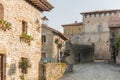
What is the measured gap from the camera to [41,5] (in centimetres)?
1906

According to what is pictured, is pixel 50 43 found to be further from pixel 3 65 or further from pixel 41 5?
pixel 3 65

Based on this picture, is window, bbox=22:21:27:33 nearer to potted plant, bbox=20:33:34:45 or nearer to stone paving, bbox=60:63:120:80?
potted plant, bbox=20:33:34:45

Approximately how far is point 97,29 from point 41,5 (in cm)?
4466

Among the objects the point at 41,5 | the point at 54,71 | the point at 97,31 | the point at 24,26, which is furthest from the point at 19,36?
the point at 97,31

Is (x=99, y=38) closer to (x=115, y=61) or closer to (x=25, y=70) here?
(x=115, y=61)

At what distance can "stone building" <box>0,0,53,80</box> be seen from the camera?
14.9 meters

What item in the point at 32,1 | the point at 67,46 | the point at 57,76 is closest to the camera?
the point at 32,1

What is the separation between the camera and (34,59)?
63.0 feet

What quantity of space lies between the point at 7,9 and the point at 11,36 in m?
1.36

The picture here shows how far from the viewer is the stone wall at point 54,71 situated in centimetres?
2203

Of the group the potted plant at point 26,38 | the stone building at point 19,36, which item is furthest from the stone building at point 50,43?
the potted plant at point 26,38

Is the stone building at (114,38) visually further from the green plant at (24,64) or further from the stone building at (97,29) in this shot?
the green plant at (24,64)

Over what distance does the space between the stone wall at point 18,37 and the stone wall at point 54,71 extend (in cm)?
225

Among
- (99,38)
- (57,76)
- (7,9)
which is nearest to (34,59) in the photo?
(7,9)
